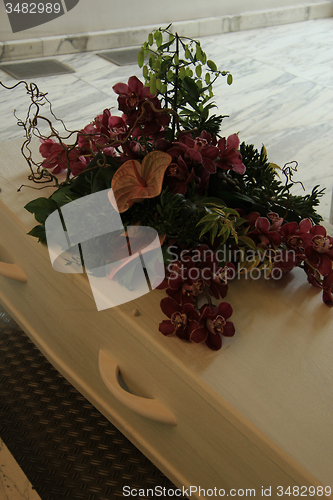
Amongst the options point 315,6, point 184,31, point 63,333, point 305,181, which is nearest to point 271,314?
point 63,333

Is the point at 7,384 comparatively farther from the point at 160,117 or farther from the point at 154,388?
the point at 160,117

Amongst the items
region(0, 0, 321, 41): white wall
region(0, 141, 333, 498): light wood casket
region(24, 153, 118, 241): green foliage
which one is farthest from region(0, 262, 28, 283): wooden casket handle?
region(0, 0, 321, 41): white wall

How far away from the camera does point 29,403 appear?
1009mm

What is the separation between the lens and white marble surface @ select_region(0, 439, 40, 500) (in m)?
0.72

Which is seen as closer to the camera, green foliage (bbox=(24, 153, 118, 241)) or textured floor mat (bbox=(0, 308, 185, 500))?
green foliage (bbox=(24, 153, 118, 241))

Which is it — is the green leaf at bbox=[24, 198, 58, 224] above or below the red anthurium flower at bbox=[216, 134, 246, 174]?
below

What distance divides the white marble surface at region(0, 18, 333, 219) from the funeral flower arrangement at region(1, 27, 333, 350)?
1067mm

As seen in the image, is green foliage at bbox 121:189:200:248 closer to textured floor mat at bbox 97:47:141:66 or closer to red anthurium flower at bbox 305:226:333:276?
red anthurium flower at bbox 305:226:333:276

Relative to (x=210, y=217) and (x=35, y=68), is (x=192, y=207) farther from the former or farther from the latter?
(x=35, y=68)

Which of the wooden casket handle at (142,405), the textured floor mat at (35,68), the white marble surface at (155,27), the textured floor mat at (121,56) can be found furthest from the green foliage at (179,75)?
the white marble surface at (155,27)

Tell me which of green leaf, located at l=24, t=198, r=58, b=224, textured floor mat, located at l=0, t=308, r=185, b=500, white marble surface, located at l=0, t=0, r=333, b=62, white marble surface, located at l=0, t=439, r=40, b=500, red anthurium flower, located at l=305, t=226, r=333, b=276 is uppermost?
green leaf, located at l=24, t=198, r=58, b=224

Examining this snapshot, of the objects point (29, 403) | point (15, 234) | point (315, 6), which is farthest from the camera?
point (315, 6)

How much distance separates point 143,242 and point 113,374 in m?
0.22

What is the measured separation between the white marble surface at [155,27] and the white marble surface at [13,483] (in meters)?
3.07
